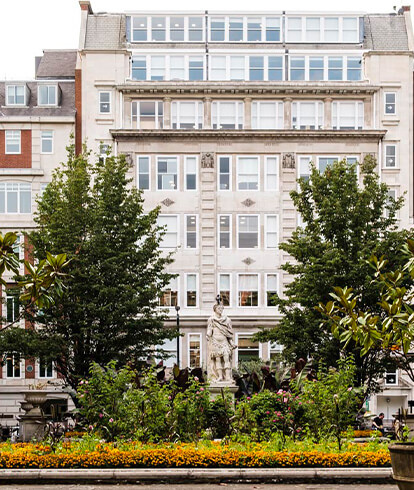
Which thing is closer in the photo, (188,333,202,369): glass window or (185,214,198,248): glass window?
(188,333,202,369): glass window

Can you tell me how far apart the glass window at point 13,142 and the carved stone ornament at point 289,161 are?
15.1 metres

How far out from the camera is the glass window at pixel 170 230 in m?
55.0

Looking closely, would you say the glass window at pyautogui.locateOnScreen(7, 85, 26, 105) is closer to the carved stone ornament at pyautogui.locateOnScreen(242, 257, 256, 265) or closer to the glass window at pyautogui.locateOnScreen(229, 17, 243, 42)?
the glass window at pyautogui.locateOnScreen(229, 17, 243, 42)

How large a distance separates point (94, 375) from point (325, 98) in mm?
35370

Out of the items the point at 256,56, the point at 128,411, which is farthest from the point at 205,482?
the point at 256,56

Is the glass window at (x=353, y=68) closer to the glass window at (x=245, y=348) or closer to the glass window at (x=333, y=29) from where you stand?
the glass window at (x=333, y=29)

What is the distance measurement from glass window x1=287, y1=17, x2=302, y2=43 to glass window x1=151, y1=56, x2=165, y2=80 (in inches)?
300

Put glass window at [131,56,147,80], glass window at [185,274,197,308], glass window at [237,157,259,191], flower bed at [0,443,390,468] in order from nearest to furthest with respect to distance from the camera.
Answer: flower bed at [0,443,390,468] < glass window at [185,274,197,308] < glass window at [237,157,259,191] < glass window at [131,56,147,80]

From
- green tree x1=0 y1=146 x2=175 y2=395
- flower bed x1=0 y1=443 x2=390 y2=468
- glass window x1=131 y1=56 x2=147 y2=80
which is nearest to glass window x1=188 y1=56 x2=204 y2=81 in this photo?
glass window x1=131 y1=56 x2=147 y2=80

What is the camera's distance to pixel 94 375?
23750mm

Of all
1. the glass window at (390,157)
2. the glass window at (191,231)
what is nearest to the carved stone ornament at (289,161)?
the glass window at (390,157)

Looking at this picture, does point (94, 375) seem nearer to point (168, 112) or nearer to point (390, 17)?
point (168, 112)

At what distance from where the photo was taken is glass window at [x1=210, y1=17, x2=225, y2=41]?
190 ft

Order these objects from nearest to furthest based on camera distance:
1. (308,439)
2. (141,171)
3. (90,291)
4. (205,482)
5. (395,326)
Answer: (395,326) < (205,482) < (308,439) < (90,291) < (141,171)
